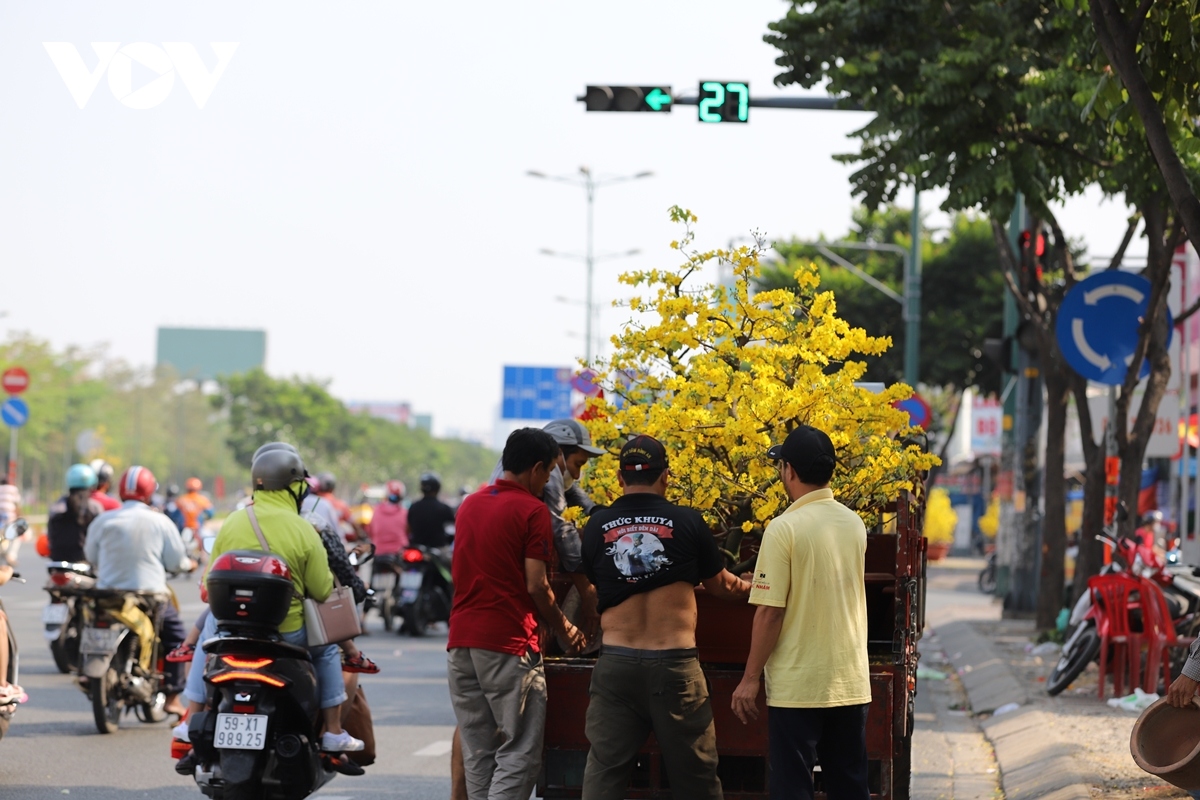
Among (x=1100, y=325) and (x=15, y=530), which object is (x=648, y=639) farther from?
(x=1100, y=325)

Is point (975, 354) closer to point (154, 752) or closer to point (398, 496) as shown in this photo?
point (398, 496)

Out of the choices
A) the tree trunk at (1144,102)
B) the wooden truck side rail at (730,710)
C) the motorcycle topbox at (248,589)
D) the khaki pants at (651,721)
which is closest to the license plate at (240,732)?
the motorcycle topbox at (248,589)

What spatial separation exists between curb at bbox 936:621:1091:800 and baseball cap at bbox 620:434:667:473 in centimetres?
307

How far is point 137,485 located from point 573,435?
14.5ft

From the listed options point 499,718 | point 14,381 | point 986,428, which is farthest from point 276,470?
point 986,428

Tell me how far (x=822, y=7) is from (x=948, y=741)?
525cm

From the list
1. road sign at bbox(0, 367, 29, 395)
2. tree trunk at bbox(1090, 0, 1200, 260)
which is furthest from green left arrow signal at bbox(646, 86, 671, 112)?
road sign at bbox(0, 367, 29, 395)

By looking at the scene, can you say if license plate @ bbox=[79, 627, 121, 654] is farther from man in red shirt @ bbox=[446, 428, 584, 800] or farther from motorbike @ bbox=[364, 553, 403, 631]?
motorbike @ bbox=[364, 553, 403, 631]

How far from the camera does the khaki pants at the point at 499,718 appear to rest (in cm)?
619

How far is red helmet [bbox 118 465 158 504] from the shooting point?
1038 centimetres

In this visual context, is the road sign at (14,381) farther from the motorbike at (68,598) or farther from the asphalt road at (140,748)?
the motorbike at (68,598)

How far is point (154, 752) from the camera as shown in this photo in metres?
9.49

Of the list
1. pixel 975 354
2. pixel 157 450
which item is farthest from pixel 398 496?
pixel 157 450

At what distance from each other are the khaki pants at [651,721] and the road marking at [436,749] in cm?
410
